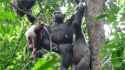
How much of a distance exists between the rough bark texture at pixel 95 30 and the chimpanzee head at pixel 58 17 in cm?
99

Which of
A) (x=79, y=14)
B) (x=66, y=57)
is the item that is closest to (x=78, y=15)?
(x=79, y=14)

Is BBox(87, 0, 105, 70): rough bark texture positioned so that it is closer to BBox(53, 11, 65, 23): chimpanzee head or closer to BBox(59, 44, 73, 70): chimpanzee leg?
BBox(59, 44, 73, 70): chimpanzee leg

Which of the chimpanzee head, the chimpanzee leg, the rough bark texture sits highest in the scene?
the chimpanzee head

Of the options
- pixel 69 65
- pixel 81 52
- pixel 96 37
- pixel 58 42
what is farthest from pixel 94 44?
pixel 58 42

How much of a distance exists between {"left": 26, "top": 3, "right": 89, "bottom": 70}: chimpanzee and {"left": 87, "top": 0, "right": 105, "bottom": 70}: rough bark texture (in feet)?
1.35

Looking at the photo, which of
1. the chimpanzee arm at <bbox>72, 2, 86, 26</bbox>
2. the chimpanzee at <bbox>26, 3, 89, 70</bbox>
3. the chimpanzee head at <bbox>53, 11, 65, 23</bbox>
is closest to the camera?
the chimpanzee arm at <bbox>72, 2, 86, 26</bbox>

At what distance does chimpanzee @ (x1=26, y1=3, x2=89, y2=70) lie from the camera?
2613 millimetres

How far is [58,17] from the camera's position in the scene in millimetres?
3020

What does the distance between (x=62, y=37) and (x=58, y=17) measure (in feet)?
0.70

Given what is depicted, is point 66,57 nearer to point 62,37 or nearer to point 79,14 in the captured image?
point 62,37

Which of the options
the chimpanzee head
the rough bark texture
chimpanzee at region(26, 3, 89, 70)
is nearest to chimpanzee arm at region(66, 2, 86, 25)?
chimpanzee at region(26, 3, 89, 70)

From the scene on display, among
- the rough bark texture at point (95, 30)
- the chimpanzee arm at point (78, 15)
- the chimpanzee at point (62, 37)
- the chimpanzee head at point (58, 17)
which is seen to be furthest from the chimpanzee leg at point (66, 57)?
the rough bark texture at point (95, 30)

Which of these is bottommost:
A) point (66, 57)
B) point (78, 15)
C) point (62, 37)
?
point (66, 57)

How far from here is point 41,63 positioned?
0.74m
